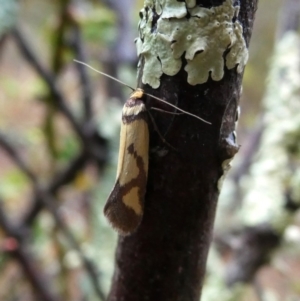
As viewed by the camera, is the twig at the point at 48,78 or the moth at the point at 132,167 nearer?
the moth at the point at 132,167

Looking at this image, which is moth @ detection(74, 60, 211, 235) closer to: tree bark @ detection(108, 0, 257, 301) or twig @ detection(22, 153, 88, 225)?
tree bark @ detection(108, 0, 257, 301)

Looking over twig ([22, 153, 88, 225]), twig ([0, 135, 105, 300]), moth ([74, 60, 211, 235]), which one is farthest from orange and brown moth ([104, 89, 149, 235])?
twig ([22, 153, 88, 225])

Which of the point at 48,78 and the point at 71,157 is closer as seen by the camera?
the point at 48,78

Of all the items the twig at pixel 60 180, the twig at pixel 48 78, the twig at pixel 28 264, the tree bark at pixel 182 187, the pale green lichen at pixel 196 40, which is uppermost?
the twig at pixel 48 78

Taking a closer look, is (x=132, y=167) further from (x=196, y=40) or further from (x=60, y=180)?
(x=60, y=180)

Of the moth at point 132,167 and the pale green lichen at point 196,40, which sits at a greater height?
the pale green lichen at point 196,40

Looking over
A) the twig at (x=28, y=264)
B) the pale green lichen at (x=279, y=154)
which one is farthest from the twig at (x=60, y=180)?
the pale green lichen at (x=279, y=154)

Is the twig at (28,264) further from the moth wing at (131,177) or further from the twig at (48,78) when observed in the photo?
the moth wing at (131,177)

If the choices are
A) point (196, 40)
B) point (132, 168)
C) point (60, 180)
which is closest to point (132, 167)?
point (132, 168)
